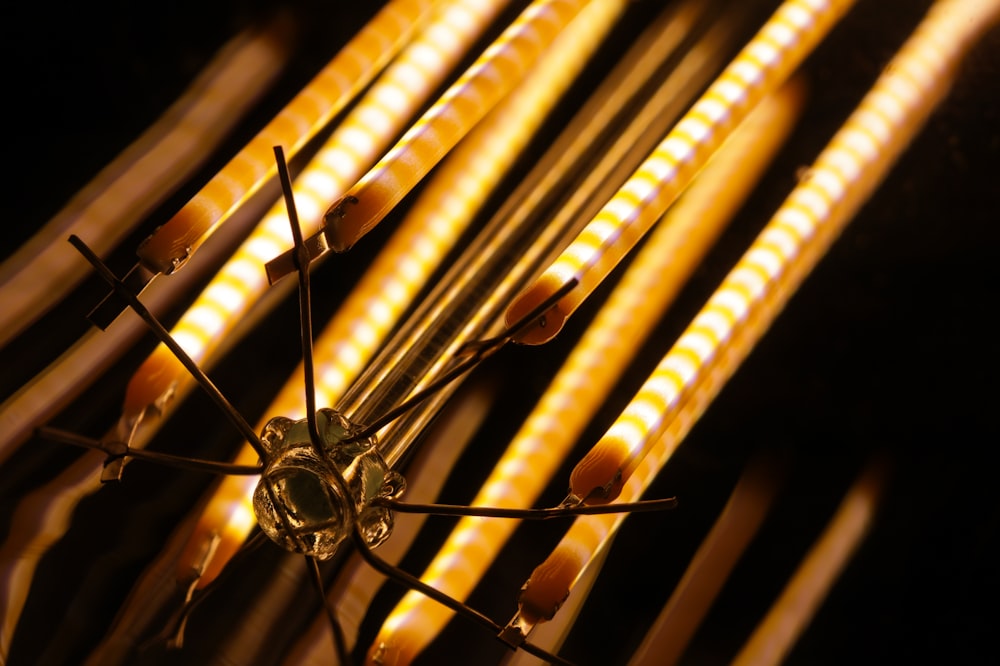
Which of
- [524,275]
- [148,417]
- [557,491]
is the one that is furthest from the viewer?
[557,491]

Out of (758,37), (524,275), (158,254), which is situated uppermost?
(758,37)

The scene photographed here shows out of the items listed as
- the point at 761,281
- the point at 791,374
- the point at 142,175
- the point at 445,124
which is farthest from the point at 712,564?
the point at 142,175

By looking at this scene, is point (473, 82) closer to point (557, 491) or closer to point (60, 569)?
point (557, 491)

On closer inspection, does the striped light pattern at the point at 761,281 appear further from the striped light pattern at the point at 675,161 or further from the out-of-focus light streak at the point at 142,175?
the out-of-focus light streak at the point at 142,175

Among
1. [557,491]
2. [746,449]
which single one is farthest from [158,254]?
[746,449]

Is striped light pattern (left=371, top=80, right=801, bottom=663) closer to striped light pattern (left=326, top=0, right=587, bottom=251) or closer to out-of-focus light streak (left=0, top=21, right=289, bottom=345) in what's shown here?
striped light pattern (left=326, top=0, right=587, bottom=251)

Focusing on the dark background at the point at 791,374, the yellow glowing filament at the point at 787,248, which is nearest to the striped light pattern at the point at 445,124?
the yellow glowing filament at the point at 787,248

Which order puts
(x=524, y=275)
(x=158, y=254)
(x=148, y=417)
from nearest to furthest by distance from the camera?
(x=158, y=254) < (x=148, y=417) < (x=524, y=275)

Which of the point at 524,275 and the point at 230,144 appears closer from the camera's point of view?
the point at 524,275
